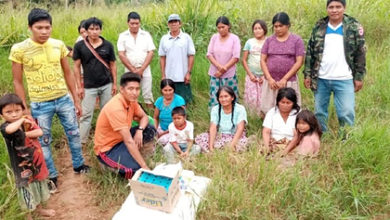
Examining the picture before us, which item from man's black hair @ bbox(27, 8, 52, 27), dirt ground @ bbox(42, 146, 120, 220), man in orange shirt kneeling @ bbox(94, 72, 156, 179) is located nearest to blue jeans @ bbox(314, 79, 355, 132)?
man in orange shirt kneeling @ bbox(94, 72, 156, 179)

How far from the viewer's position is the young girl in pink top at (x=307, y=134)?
136 inches

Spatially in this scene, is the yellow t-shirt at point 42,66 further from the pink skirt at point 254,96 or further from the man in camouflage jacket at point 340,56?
the man in camouflage jacket at point 340,56

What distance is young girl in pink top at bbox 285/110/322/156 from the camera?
11.3ft

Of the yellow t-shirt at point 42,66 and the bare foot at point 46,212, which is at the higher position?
the yellow t-shirt at point 42,66

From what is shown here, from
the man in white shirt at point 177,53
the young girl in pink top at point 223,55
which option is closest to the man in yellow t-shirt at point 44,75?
the man in white shirt at point 177,53

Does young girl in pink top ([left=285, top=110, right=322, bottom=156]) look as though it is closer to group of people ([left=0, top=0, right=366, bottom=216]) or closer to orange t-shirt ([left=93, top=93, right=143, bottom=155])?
group of people ([left=0, top=0, right=366, bottom=216])

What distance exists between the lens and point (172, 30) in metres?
4.64

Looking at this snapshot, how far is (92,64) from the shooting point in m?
4.09

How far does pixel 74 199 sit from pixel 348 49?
3.04m

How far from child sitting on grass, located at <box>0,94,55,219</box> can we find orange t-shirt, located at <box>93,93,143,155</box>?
621 millimetres

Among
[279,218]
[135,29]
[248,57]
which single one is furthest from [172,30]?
A: [279,218]

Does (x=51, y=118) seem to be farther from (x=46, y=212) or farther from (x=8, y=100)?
(x=46, y=212)

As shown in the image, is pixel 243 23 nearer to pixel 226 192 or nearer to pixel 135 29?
pixel 135 29

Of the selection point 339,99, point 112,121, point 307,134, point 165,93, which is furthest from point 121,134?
point 339,99
